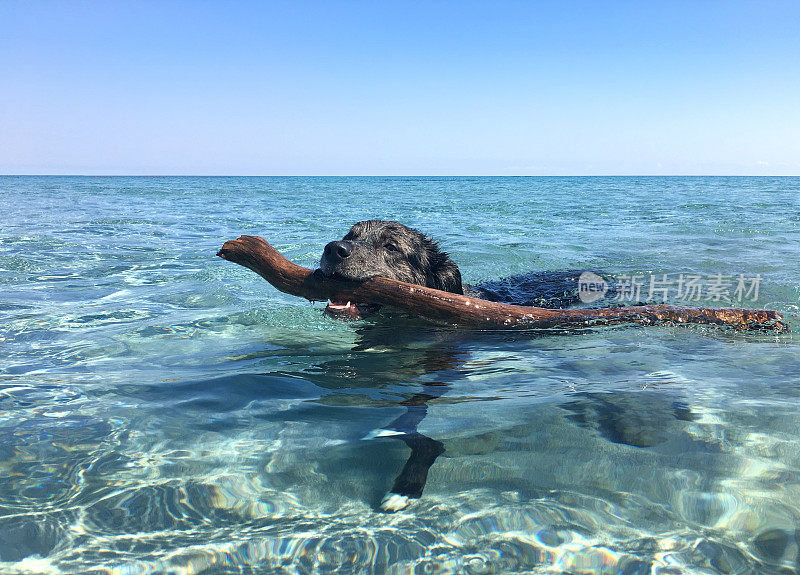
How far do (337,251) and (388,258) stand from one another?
0.95 m

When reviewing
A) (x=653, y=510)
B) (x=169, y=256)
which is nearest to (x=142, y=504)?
(x=653, y=510)

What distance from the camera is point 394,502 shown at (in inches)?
101

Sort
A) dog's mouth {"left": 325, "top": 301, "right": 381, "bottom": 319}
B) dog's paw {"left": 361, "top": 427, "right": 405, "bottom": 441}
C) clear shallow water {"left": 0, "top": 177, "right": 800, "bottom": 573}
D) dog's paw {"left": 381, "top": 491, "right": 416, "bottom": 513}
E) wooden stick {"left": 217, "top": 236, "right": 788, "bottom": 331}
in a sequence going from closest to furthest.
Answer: clear shallow water {"left": 0, "top": 177, "right": 800, "bottom": 573}, dog's paw {"left": 381, "top": 491, "right": 416, "bottom": 513}, dog's paw {"left": 361, "top": 427, "right": 405, "bottom": 441}, wooden stick {"left": 217, "top": 236, "right": 788, "bottom": 331}, dog's mouth {"left": 325, "top": 301, "right": 381, "bottom": 319}

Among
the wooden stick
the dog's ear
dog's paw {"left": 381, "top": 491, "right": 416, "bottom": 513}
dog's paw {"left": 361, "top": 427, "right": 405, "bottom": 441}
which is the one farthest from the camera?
the dog's ear

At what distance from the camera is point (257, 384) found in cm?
415

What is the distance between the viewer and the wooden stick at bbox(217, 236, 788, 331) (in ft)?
16.2

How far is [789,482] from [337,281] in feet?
11.5

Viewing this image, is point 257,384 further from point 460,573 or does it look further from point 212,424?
point 460,573

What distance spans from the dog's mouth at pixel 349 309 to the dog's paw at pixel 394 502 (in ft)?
8.89

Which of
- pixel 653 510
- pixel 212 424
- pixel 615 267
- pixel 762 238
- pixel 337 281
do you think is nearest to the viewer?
pixel 653 510

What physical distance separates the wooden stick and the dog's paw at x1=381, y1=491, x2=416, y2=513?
7.89ft

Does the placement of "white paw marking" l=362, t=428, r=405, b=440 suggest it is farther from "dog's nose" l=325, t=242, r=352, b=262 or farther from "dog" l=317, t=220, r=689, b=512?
"dog's nose" l=325, t=242, r=352, b=262

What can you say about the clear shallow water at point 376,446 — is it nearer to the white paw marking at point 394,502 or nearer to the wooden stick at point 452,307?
the white paw marking at point 394,502

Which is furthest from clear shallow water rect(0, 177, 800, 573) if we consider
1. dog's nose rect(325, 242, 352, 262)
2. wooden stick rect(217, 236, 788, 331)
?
dog's nose rect(325, 242, 352, 262)
